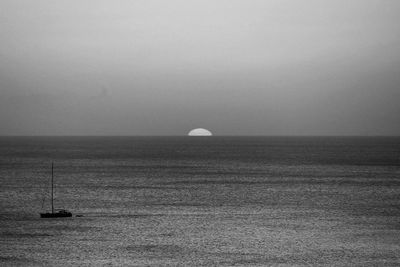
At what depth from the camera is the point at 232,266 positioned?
153 ft

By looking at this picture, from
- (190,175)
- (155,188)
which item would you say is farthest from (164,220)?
(190,175)

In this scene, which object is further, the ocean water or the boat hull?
the boat hull

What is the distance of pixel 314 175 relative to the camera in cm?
13762

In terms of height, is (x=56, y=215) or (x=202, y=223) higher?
(x=56, y=215)

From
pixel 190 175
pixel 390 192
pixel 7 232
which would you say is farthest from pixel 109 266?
pixel 190 175

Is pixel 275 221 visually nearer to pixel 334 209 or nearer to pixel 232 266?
Result: pixel 334 209

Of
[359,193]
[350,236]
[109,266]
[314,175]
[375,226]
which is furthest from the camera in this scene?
[314,175]

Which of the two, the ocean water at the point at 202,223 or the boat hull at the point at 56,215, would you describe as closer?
the ocean water at the point at 202,223

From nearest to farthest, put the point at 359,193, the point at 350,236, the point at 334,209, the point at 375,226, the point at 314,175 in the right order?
1. the point at 350,236
2. the point at 375,226
3. the point at 334,209
4. the point at 359,193
5. the point at 314,175

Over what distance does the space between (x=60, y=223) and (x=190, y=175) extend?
73.0 metres

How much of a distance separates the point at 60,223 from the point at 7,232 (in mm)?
6800

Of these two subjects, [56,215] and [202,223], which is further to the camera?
[56,215]

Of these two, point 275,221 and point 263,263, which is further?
point 275,221

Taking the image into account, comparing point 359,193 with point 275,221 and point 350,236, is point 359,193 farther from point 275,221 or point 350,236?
point 350,236
